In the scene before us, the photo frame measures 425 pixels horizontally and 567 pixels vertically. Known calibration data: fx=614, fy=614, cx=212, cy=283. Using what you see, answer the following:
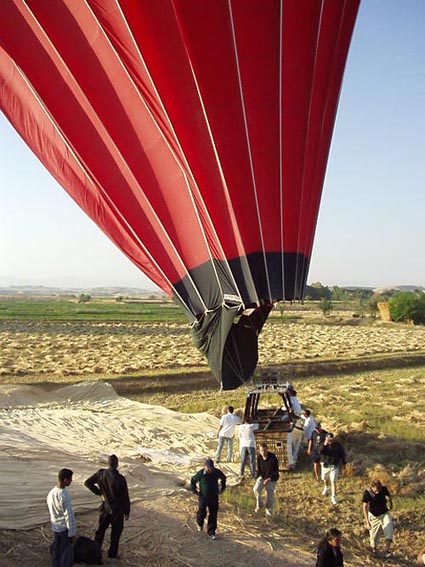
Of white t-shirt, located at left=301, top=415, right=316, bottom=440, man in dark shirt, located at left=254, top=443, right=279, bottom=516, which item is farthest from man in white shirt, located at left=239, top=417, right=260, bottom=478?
man in dark shirt, located at left=254, top=443, right=279, bottom=516

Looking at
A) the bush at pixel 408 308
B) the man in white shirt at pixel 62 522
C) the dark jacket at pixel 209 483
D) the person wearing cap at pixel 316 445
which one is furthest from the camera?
the bush at pixel 408 308

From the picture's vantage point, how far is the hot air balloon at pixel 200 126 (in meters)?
7.42

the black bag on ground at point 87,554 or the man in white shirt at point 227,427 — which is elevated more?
the man in white shirt at point 227,427

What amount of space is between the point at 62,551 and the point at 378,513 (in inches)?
138

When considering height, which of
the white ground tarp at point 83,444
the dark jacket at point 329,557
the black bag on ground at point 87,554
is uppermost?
the dark jacket at point 329,557

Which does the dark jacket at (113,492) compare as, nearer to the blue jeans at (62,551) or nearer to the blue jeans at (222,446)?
the blue jeans at (62,551)

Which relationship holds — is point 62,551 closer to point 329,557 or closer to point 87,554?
point 87,554

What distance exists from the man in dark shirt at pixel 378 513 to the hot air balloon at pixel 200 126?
284cm

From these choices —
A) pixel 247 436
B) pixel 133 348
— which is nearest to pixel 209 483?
pixel 247 436

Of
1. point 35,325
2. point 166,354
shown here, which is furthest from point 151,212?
point 35,325

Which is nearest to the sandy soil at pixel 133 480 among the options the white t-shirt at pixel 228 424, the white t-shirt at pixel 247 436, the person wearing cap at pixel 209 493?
the person wearing cap at pixel 209 493

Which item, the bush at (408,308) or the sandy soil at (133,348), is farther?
the bush at (408,308)

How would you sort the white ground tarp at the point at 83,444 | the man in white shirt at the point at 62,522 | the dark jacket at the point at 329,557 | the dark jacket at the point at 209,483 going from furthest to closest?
the white ground tarp at the point at 83,444 → the dark jacket at the point at 209,483 → the man in white shirt at the point at 62,522 → the dark jacket at the point at 329,557

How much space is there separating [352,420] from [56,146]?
8.27 meters
